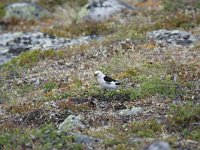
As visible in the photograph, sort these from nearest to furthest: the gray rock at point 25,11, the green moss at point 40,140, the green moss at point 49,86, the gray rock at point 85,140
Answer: the green moss at point 40,140
the gray rock at point 85,140
the green moss at point 49,86
the gray rock at point 25,11

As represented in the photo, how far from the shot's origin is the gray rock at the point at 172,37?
23.1 meters

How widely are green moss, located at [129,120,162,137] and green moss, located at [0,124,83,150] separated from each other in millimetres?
1510

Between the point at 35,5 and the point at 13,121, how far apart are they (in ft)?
79.3

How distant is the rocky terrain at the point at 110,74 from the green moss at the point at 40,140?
21 millimetres

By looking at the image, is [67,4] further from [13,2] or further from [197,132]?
[197,132]

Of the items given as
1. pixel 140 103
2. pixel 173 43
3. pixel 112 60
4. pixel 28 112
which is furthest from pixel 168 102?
pixel 173 43

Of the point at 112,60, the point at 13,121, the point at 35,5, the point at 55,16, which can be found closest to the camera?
the point at 13,121

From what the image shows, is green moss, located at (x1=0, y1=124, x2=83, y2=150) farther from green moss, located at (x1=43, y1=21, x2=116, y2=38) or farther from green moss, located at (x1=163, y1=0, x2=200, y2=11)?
green moss, located at (x1=163, y1=0, x2=200, y2=11)

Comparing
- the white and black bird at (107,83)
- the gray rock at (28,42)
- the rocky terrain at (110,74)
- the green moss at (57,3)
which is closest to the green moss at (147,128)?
the rocky terrain at (110,74)

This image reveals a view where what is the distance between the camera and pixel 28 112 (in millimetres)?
15219

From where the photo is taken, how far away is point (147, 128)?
42.6 ft

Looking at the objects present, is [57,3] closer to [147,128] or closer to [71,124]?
[71,124]

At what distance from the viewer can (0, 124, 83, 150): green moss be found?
11921 millimetres

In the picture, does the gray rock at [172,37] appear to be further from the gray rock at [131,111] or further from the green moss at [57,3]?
the green moss at [57,3]
